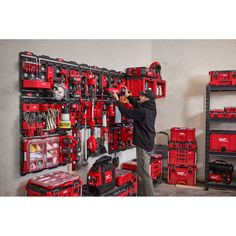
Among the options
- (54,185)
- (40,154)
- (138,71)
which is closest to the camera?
(54,185)

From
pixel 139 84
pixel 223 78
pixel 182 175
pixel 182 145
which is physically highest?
pixel 223 78

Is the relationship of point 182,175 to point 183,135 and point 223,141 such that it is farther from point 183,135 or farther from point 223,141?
point 223,141

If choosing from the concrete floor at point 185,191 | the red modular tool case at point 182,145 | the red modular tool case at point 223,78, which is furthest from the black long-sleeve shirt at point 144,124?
the red modular tool case at point 223,78

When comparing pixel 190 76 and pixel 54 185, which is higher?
pixel 190 76

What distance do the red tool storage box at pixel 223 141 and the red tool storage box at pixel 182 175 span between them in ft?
2.27

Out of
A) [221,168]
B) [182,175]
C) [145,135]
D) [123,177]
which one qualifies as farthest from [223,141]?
[123,177]

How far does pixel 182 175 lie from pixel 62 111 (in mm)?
3315

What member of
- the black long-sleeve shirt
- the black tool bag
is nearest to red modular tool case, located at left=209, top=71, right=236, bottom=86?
the black tool bag

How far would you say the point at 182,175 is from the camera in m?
5.77

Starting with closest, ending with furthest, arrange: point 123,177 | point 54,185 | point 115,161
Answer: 1. point 54,185
2. point 123,177
3. point 115,161

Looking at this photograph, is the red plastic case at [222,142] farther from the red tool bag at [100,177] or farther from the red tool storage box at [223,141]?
the red tool bag at [100,177]

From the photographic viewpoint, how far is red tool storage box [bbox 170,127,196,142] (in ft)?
18.6

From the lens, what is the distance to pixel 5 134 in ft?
9.97

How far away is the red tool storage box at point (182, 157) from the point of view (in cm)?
569
